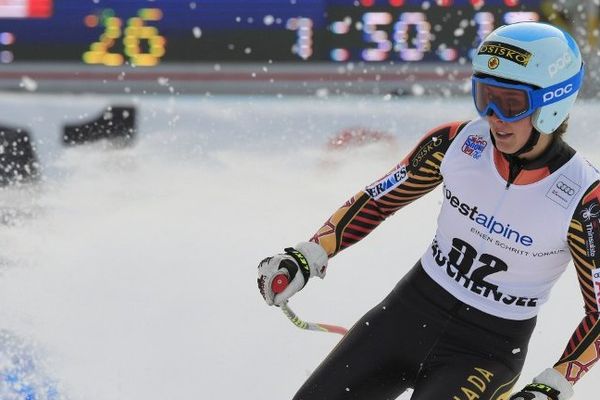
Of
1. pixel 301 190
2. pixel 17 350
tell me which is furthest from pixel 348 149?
pixel 17 350

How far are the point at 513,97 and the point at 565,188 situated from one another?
1.08ft

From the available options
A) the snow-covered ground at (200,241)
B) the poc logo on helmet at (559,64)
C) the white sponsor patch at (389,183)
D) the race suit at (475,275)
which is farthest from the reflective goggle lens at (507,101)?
the snow-covered ground at (200,241)

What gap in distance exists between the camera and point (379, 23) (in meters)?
11.2

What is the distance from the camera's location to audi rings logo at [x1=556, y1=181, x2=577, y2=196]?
327cm

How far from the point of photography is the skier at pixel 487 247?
3.22 metres

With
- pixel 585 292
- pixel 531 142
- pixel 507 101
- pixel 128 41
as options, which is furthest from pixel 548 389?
pixel 128 41

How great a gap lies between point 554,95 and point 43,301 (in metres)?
3.64

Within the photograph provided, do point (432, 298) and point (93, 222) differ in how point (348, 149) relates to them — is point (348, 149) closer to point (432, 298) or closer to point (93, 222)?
point (93, 222)

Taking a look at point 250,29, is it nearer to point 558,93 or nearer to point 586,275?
point 558,93

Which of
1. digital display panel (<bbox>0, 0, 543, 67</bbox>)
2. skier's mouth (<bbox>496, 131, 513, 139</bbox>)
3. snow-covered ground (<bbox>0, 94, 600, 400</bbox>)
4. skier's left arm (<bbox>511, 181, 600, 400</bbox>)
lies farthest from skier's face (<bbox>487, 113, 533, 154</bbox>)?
digital display panel (<bbox>0, 0, 543, 67</bbox>)

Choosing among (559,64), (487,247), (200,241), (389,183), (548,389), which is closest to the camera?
(548,389)

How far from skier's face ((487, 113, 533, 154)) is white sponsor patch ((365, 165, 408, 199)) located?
437 mm

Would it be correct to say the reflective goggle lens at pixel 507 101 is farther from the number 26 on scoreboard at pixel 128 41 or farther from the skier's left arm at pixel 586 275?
the number 26 on scoreboard at pixel 128 41

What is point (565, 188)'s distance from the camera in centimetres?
329
